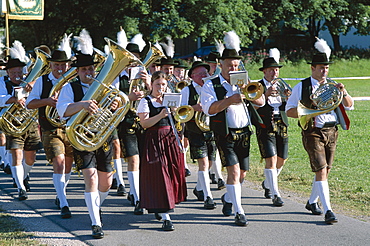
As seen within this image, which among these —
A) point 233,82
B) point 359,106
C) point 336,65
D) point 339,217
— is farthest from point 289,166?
point 336,65

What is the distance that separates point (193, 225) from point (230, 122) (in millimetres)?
1335

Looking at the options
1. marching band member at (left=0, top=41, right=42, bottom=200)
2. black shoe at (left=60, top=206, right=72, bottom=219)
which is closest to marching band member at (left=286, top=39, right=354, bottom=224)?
black shoe at (left=60, top=206, right=72, bottom=219)

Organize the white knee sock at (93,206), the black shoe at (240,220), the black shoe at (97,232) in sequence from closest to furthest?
the black shoe at (97,232) → the white knee sock at (93,206) → the black shoe at (240,220)

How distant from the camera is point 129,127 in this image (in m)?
8.16

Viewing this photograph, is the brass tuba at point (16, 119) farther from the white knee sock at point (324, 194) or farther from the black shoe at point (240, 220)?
the white knee sock at point (324, 194)

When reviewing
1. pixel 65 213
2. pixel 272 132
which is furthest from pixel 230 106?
pixel 65 213

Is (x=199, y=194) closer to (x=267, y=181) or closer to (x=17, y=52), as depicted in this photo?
(x=267, y=181)

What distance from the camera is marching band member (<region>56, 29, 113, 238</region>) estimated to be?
638 centimetres

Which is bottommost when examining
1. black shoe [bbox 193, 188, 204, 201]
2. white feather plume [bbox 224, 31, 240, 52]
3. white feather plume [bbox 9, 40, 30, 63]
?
black shoe [bbox 193, 188, 204, 201]

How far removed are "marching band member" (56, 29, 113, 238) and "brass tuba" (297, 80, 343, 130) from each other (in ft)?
7.85

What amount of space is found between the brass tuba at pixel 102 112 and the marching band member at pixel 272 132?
7.50ft

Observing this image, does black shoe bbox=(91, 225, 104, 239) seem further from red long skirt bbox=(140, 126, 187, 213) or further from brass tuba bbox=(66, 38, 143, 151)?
brass tuba bbox=(66, 38, 143, 151)

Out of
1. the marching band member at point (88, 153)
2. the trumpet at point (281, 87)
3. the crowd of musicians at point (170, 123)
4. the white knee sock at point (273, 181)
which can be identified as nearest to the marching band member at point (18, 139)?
the crowd of musicians at point (170, 123)

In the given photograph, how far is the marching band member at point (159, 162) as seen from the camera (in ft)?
21.6
